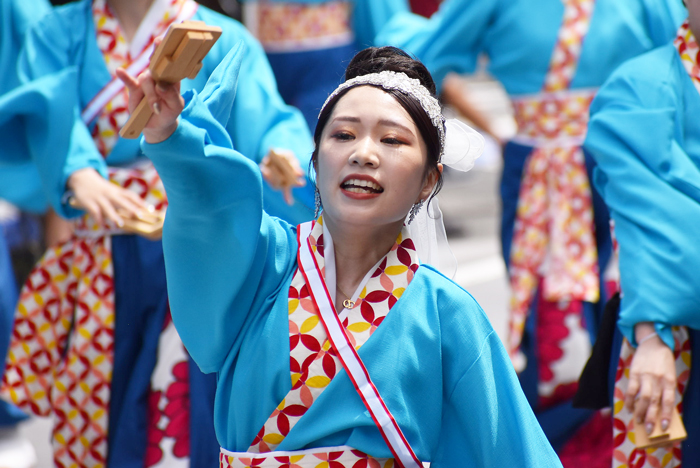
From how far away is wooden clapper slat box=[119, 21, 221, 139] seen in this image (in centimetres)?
139

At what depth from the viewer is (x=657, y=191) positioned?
2137 millimetres

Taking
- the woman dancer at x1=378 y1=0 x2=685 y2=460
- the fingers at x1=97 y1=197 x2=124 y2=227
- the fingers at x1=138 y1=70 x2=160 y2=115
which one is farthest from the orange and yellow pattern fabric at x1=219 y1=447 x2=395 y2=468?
the woman dancer at x1=378 y1=0 x2=685 y2=460

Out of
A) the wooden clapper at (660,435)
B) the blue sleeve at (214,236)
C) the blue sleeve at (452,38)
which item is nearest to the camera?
the blue sleeve at (214,236)

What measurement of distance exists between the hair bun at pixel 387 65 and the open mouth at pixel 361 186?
0.91 feet

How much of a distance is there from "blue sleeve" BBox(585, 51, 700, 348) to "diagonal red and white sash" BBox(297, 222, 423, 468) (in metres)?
0.70

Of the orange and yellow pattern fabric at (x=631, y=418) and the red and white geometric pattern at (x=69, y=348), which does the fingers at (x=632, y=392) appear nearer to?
the orange and yellow pattern fabric at (x=631, y=418)

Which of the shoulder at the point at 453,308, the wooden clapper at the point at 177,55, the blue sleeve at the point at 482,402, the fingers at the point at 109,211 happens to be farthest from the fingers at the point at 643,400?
the fingers at the point at 109,211

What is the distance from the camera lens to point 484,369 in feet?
5.58

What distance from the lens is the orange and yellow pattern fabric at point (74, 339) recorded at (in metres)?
2.62

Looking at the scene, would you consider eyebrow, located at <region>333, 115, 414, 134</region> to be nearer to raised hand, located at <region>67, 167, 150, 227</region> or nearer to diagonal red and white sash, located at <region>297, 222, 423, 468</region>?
diagonal red and white sash, located at <region>297, 222, 423, 468</region>

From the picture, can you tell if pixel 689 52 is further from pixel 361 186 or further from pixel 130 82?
pixel 130 82

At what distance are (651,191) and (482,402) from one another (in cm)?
74

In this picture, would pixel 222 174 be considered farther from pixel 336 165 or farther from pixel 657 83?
pixel 657 83

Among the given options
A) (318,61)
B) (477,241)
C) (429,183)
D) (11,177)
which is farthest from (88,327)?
(477,241)
